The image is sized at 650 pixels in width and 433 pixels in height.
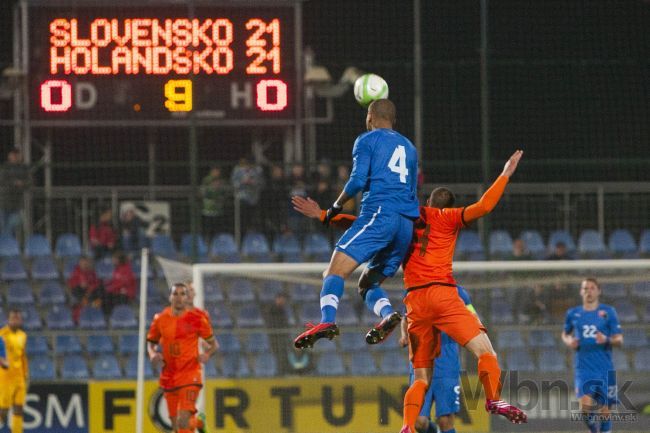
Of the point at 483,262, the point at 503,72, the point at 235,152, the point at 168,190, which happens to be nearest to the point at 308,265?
the point at 483,262

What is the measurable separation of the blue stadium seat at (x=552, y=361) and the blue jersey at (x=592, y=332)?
0.98 m

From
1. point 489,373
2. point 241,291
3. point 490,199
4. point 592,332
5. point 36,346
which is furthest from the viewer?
point 36,346

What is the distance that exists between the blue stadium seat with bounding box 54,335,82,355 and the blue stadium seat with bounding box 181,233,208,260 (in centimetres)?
153

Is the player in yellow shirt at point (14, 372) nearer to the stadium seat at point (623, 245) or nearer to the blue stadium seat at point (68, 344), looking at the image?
the blue stadium seat at point (68, 344)

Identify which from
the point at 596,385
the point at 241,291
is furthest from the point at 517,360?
the point at 241,291

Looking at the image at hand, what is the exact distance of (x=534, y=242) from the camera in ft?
48.7

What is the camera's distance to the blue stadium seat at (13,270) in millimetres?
15359

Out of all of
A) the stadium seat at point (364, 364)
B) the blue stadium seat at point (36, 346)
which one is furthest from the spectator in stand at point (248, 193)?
the blue stadium seat at point (36, 346)

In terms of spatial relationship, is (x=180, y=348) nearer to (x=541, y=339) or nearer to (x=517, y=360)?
(x=517, y=360)

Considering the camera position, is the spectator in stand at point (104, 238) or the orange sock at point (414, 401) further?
the spectator in stand at point (104, 238)

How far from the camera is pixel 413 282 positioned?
8.25 metres

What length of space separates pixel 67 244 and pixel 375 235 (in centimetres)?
838

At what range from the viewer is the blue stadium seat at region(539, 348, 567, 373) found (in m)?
13.5

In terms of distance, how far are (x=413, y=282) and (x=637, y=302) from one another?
5.99 m
